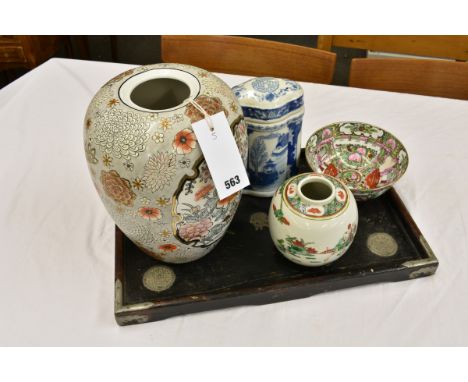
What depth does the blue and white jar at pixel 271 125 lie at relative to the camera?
65 centimetres

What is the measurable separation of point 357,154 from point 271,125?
0.22 metres

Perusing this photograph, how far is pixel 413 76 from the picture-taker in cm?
98

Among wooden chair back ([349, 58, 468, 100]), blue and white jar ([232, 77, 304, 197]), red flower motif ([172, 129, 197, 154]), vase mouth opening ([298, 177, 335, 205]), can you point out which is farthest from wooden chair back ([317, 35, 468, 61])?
red flower motif ([172, 129, 197, 154])

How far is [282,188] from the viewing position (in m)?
0.61

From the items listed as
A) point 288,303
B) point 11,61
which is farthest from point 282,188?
point 11,61

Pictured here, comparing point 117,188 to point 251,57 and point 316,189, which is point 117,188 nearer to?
point 316,189

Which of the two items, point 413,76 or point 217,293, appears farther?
point 413,76

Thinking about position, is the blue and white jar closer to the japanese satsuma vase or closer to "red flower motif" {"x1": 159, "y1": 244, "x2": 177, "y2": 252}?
the japanese satsuma vase

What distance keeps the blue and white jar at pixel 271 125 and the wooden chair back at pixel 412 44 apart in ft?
1.58

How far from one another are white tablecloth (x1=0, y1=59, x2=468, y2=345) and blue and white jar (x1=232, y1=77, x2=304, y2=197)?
206mm

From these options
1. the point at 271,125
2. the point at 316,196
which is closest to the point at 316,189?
the point at 316,196

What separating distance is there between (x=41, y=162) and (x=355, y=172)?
59 cm

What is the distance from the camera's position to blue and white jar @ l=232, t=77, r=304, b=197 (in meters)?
0.65

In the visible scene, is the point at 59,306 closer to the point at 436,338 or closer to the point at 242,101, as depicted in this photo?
the point at 242,101
